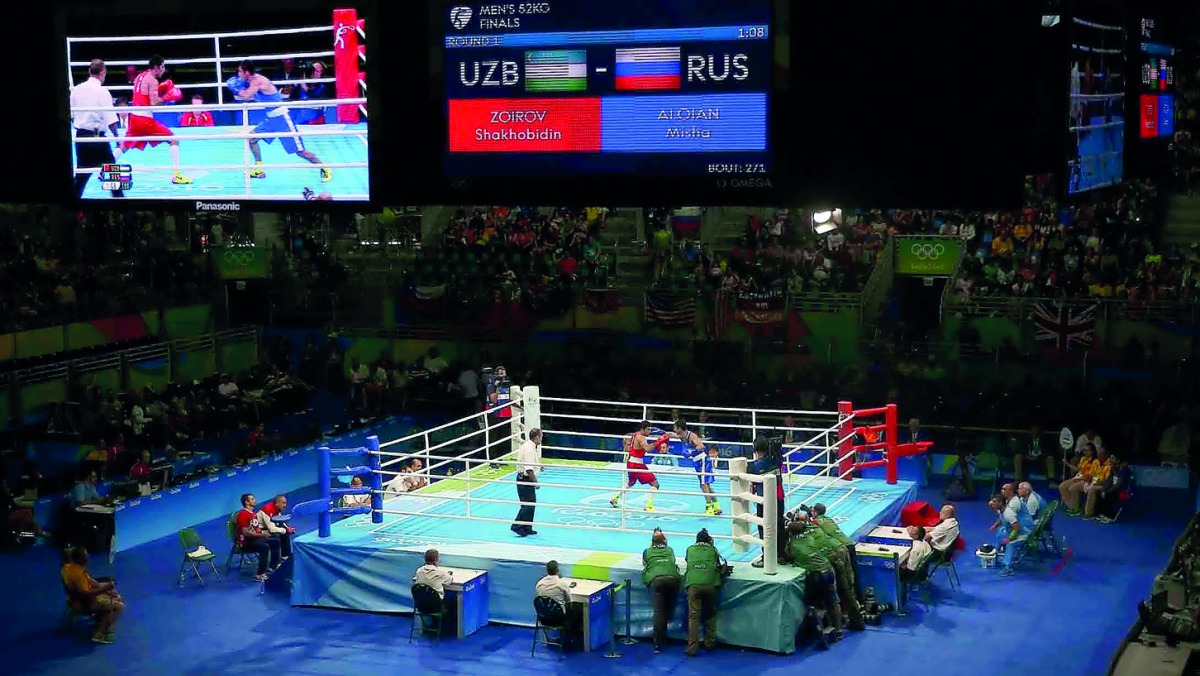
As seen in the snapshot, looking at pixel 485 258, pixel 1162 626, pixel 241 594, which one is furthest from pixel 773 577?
pixel 485 258

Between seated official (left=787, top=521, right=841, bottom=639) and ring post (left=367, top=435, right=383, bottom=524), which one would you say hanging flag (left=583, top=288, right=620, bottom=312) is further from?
seated official (left=787, top=521, right=841, bottom=639)

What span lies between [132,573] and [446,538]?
4.18 meters

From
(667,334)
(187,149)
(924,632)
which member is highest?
(187,149)

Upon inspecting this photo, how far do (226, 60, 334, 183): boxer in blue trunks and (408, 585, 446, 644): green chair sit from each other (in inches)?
164

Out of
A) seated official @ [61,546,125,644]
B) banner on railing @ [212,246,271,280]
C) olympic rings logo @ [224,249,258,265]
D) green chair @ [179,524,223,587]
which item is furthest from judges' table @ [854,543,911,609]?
olympic rings logo @ [224,249,258,265]

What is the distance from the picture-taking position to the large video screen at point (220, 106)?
46.2 feet

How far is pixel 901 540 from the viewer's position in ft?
53.5

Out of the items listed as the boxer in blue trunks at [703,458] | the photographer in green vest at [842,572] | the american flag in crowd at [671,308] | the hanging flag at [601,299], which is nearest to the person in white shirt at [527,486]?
the boxer in blue trunks at [703,458]

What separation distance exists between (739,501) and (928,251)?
945 centimetres

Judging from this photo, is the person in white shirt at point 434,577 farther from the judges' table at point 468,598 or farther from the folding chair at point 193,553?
the folding chair at point 193,553

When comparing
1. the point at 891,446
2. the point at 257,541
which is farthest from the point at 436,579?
the point at 891,446

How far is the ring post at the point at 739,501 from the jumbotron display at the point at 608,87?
11.5ft

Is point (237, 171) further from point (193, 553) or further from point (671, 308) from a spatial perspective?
point (671, 308)

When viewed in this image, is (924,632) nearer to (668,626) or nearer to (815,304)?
(668,626)
